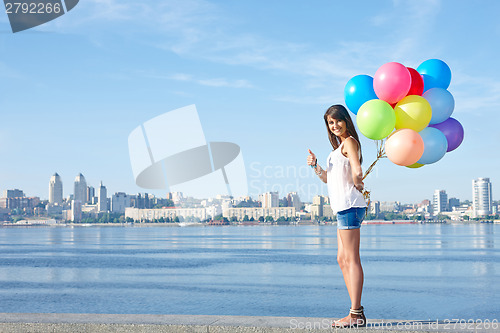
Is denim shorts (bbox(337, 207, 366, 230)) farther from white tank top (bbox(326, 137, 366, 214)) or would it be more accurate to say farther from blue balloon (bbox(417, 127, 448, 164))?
blue balloon (bbox(417, 127, 448, 164))

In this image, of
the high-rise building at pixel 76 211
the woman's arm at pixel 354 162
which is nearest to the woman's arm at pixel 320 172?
the woman's arm at pixel 354 162

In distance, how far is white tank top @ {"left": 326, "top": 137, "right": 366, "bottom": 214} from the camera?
5.03 meters

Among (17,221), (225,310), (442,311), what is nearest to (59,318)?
(225,310)

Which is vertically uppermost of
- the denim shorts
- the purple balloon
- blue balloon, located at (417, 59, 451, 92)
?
blue balloon, located at (417, 59, 451, 92)

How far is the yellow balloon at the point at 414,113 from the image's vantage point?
204 inches

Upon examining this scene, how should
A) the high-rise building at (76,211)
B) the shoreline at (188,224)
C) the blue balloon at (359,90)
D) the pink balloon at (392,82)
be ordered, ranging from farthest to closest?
the high-rise building at (76,211)
the shoreline at (188,224)
the blue balloon at (359,90)
the pink balloon at (392,82)

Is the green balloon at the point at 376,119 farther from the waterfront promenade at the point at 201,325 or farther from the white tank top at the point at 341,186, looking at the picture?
the waterfront promenade at the point at 201,325

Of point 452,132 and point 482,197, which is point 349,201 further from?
point 482,197

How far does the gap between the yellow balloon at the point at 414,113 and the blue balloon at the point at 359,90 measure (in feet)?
1.26

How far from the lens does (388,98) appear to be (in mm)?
5379

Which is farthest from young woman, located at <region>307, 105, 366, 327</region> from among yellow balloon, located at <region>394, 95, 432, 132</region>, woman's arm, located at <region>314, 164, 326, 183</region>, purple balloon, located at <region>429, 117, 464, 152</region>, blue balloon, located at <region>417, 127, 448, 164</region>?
purple balloon, located at <region>429, 117, 464, 152</region>

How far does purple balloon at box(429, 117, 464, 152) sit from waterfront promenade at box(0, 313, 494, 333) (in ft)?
5.88

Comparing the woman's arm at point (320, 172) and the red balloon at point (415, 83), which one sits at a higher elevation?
the red balloon at point (415, 83)

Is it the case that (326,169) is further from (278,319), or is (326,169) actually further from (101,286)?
(101,286)
